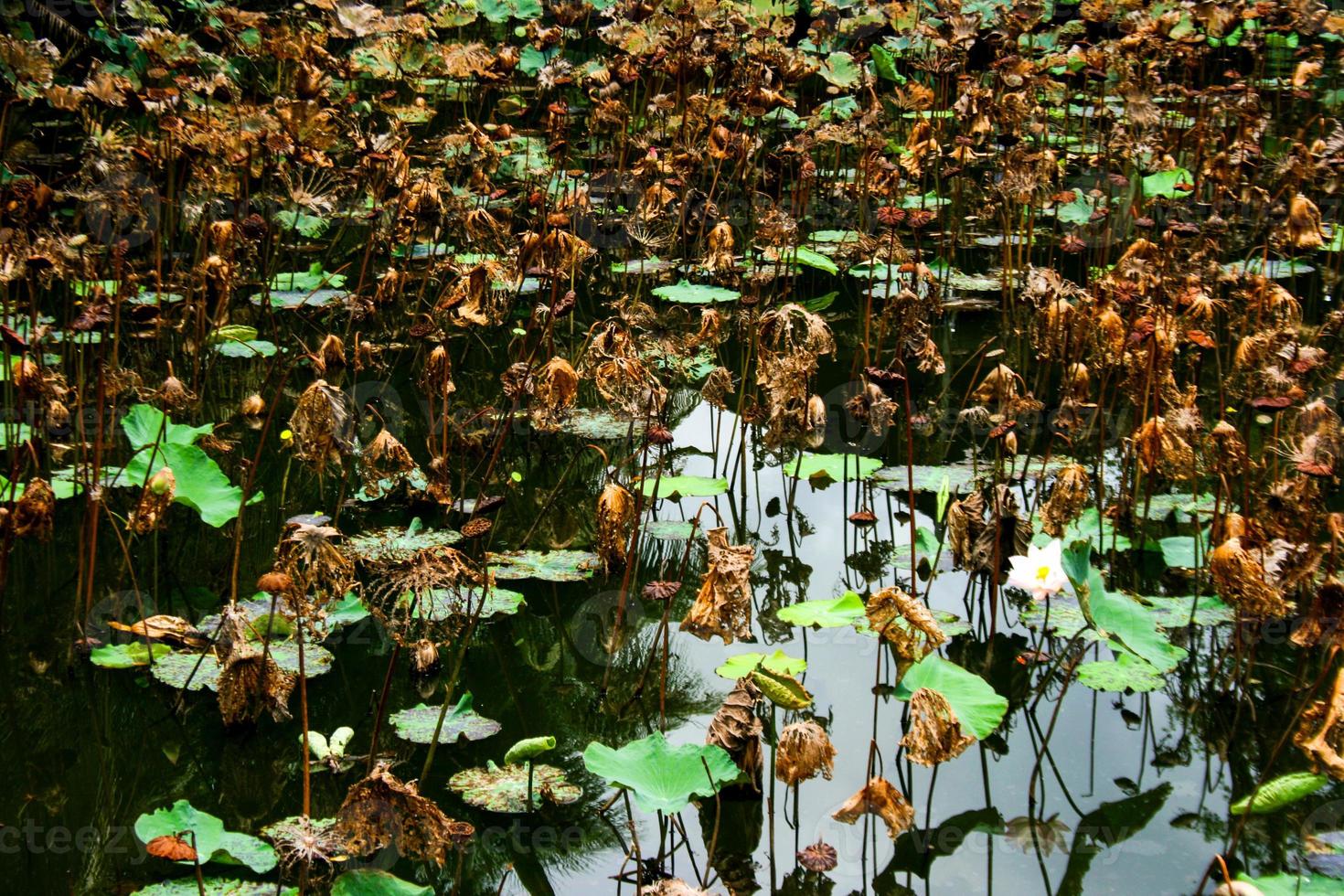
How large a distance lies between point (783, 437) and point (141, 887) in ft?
6.65

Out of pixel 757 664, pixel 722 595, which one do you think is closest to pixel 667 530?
pixel 757 664

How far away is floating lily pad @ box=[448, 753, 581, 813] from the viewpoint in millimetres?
2158

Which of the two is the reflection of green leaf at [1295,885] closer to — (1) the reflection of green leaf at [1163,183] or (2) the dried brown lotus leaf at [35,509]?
(2) the dried brown lotus leaf at [35,509]

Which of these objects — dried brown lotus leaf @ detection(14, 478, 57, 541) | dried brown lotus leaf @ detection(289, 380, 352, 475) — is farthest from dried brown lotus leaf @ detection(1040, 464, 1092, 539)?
dried brown lotus leaf @ detection(14, 478, 57, 541)

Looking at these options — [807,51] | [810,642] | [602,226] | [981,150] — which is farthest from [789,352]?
[807,51]

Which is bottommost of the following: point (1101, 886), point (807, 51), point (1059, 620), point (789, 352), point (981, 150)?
point (1101, 886)

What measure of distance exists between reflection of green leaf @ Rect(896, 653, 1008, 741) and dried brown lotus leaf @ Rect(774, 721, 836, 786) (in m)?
0.15

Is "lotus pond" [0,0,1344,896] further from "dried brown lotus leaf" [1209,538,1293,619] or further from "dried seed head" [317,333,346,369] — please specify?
"dried seed head" [317,333,346,369]

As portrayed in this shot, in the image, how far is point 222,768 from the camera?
225 cm

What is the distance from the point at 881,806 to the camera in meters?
2.00

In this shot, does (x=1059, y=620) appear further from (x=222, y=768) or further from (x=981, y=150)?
(x=981, y=150)

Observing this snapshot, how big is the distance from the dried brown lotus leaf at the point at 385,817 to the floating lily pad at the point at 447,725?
50cm

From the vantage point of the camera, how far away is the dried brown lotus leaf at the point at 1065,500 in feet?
9.00

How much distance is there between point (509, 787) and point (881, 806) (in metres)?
0.63
